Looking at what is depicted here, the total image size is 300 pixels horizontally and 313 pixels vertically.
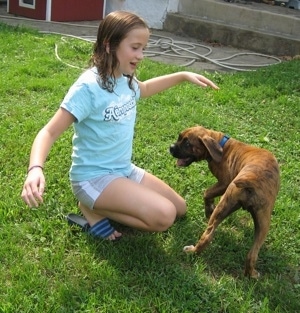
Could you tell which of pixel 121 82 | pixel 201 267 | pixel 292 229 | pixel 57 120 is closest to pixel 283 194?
pixel 292 229

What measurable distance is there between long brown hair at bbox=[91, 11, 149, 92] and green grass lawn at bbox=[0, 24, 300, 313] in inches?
39.5

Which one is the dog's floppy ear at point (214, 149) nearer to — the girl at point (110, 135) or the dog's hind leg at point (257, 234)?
the girl at point (110, 135)

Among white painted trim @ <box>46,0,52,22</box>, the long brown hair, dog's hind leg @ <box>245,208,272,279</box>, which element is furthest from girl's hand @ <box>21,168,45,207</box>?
white painted trim @ <box>46,0,52,22</box>

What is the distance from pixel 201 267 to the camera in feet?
10.6

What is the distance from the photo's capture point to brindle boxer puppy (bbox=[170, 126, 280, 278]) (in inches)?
122

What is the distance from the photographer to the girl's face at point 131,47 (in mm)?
3250

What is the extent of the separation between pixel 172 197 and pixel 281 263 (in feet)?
2.84

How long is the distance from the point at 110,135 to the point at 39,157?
2.48 feet

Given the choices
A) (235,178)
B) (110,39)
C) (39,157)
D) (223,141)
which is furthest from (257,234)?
(110,39)

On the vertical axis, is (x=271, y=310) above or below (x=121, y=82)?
below

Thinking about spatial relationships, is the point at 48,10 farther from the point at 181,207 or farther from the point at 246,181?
the point at 246,181

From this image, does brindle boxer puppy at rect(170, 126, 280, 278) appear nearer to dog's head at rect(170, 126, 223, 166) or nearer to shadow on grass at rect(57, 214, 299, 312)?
dog's head at rect(170, 126, 223, 166)

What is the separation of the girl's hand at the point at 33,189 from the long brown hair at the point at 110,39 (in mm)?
899

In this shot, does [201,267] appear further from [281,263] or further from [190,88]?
[190,88]
